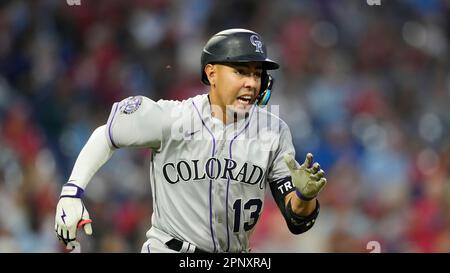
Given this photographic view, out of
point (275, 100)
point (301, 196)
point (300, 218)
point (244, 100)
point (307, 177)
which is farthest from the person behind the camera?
point (275, 100)

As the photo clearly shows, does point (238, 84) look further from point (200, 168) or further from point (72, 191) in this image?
point (72, 191)

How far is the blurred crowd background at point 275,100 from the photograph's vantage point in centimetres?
707

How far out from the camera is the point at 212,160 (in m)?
4.14

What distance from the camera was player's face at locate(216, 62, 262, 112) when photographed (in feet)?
13.4

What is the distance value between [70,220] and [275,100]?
4.01m

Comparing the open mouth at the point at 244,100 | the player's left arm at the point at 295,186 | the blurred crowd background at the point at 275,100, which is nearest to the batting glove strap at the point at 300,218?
the player's left arm at the point at 295,186

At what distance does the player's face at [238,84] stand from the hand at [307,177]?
0.41m

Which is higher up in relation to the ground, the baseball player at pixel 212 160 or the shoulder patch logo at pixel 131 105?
the shoulder patch logo at pixel 131 105

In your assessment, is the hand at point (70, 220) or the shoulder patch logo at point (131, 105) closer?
the hand at point (70, 220)

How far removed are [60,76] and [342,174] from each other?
281 cm

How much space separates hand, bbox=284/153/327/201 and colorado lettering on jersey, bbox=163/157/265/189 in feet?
1.00

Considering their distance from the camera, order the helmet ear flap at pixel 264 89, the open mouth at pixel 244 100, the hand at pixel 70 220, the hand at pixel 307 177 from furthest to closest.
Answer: the helmet ear flap at pixel 264 89, the open mouth at pixel 244 100, the hand at pixel 70 220, the hand at pixel 307 177

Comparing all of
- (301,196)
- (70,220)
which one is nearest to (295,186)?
(301,196)

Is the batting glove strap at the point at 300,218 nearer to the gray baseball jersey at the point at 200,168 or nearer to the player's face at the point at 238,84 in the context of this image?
the gray baseball jersey at the point at 200,168
